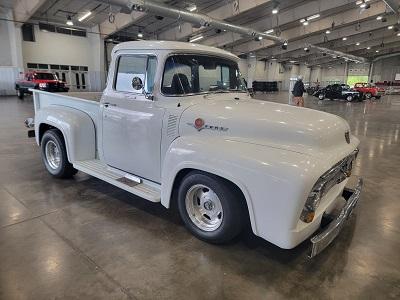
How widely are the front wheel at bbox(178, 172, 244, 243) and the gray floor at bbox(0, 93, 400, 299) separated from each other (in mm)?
159

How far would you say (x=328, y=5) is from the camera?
18.0 m

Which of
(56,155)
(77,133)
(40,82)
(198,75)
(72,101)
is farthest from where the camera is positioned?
(40,82)

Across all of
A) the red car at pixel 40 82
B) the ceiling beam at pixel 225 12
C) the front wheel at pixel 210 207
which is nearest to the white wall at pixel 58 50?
the red car at pixel 40 82

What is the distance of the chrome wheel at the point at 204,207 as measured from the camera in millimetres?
2930

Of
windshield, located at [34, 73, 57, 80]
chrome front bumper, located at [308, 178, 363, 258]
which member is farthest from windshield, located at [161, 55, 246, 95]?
windshield, located at [34, 73, 57, 80]

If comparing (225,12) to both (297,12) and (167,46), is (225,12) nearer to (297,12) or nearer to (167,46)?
(297,12)

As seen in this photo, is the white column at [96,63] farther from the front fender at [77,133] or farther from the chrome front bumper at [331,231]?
the chrome front bumper at [331,231]

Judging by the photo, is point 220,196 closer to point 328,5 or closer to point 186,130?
point 186,130

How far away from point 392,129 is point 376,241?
9592mm

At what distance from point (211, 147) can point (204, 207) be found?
71 centimetres

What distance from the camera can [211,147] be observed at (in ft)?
9.01

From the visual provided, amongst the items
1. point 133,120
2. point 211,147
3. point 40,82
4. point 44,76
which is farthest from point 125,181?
point 44,76

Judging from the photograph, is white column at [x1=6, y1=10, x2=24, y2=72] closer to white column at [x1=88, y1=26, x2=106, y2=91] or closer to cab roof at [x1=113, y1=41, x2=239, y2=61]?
white column at [x1=88, y1=26, x2=106, y2=91]

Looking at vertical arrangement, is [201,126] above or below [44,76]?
below
